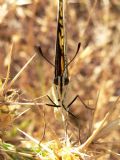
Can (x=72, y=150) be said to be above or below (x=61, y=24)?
below

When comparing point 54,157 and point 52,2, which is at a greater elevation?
point 52,2

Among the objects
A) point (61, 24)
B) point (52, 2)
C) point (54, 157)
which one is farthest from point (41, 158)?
point (52, 2)

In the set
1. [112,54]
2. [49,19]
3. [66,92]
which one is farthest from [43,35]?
[66,92]

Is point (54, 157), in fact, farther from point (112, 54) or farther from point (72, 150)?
point (112, 54)

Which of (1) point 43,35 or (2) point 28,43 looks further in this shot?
(1) point 43,35

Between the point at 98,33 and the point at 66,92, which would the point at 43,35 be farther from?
the point at 66,92

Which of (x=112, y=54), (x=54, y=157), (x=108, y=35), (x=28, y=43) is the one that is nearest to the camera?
(x=54, y=157)

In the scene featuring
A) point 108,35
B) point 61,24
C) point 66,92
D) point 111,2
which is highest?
point 111,2

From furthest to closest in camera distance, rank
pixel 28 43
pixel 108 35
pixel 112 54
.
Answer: pixel 108 35 → pixel 112 54 → pixel 28 43

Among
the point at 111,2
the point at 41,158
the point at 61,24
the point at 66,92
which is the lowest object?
the point at 41,158
